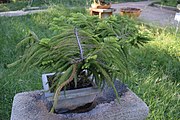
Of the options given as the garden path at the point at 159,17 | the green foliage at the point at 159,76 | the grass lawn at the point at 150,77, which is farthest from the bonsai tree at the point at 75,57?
the garden path at the point at 159,17

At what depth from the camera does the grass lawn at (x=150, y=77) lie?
1.99 meters

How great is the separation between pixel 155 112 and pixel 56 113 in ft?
3.79

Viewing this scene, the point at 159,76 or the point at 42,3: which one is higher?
the point at 42,3

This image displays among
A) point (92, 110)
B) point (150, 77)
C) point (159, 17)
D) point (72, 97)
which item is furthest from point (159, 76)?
point (159, 17)

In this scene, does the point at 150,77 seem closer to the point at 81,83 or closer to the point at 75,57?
the point at 81,83

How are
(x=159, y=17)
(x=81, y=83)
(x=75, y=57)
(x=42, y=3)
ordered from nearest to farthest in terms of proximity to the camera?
(x=75, y=57), (x=81, y=83), (x=159, y=17), (x=42, y=3)

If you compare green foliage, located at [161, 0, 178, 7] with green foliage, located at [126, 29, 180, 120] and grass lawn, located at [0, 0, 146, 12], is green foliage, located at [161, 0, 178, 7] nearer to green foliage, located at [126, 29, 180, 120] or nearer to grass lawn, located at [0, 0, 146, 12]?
grass lawn, located at [0, 0, 146, 12]

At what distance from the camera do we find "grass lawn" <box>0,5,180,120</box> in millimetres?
1990

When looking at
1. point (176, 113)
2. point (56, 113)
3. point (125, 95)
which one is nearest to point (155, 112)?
point (176, 113)

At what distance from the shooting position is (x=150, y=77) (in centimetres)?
241

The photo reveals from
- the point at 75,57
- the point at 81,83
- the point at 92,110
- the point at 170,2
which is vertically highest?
the point at 75,57

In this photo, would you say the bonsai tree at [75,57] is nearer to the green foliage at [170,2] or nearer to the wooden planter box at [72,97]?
the wooden planter box at [72,97]

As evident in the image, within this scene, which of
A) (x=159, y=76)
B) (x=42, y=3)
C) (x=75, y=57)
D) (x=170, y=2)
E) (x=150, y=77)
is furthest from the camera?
(x=170, y=2)

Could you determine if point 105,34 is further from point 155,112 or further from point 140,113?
point 155,112
